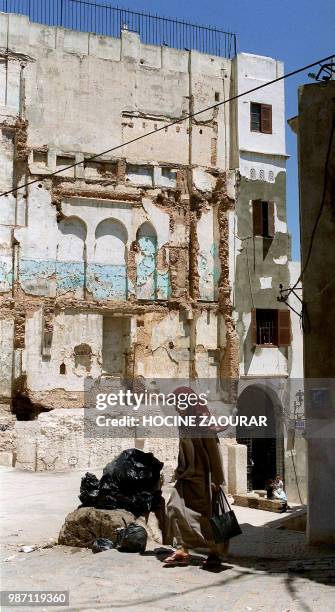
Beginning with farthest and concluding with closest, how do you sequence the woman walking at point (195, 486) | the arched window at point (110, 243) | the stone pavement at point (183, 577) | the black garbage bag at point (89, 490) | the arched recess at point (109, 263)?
1. the arched window at point (110, 243)
2. the arched recess at point (109, 263)
3. the black garbage bag at point (89, 490)
4. the woman walking at point (195, 486)
5. the stone pavement at point (183, 577)

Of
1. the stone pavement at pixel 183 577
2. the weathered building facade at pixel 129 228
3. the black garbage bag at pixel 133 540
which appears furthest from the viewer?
the weathered building facade at pixel 129 228

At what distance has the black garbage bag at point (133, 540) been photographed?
27.2 feet

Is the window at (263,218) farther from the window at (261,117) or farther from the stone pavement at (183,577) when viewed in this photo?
the stone pavement at (183,577)

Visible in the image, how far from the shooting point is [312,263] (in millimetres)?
9641

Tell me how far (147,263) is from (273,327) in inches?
204

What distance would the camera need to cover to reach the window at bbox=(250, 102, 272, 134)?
1024 inches

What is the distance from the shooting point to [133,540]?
8289 millimetres

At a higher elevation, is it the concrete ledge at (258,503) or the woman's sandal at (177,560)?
the woman's sandal at (177,560)

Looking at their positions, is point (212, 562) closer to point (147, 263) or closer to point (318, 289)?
point (318, 289)

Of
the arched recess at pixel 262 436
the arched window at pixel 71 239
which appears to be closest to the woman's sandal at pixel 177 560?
the arched window at pixel 71 239

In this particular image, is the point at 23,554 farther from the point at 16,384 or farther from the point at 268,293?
the point at 268,293

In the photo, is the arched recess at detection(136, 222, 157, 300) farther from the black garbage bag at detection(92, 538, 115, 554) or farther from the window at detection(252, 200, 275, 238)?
the black garbage bag at detection(92, 538, 115, 554)

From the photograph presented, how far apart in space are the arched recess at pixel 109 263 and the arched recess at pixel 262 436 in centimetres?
617

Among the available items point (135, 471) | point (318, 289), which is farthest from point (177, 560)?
point (318, 289)
